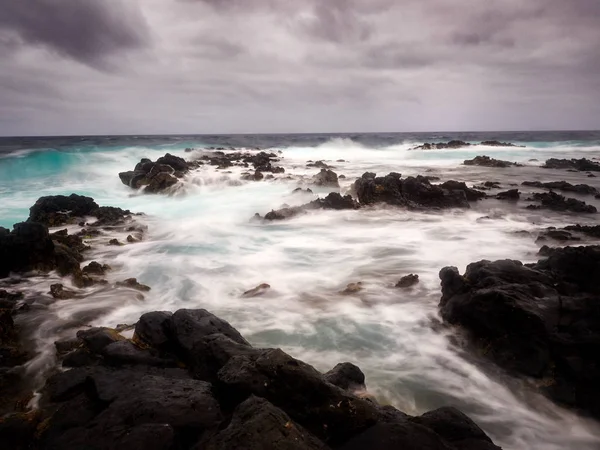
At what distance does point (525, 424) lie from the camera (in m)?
4.46

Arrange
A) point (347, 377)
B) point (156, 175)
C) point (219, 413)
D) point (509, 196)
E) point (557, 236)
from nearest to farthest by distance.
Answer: point (219, 413)
point (347, 377)
point (557, 236)
point (509, 196)
point (156, 175)

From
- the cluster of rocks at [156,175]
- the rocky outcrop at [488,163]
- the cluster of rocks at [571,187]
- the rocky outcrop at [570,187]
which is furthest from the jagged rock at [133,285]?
the rocky outcrop at [488,163]

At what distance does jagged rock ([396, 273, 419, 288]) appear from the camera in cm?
825

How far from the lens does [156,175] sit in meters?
22.9

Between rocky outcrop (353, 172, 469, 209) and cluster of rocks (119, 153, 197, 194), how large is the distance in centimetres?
1229

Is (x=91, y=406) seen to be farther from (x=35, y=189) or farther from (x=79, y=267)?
(x=35, y=189)

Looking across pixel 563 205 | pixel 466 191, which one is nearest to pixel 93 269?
pixel 466 191

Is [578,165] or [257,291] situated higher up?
[578,165]

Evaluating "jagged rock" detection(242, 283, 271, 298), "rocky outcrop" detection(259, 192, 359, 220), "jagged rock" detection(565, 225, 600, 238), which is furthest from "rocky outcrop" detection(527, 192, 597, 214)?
"jagged rock" detection(242, 283, 271, 298)

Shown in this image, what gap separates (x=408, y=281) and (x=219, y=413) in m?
5.79

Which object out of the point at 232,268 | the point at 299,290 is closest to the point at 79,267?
the point at 232,268

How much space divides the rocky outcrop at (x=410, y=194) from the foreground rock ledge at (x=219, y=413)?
1347cm

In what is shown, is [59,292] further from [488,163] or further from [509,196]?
[488,163]

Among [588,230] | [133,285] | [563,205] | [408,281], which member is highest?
[563,205]
